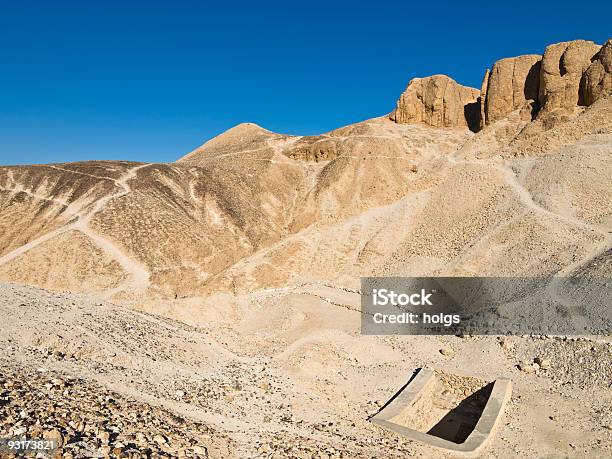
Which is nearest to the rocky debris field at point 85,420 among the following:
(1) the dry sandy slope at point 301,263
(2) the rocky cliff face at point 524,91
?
(1) the dry sandy slope at point 301,263

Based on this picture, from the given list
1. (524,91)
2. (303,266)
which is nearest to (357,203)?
(303,266)

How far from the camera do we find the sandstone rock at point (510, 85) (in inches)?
1542

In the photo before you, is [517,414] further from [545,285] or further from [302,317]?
[302,317]

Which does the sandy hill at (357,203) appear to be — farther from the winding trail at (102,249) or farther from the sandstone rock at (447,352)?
the sandstone rock at (447,352)

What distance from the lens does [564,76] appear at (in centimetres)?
3475

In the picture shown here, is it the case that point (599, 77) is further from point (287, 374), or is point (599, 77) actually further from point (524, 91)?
point (287, 374)

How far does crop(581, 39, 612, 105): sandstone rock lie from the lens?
107ft

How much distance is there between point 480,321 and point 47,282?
2384 centimetres

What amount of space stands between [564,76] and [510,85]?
17.9ft

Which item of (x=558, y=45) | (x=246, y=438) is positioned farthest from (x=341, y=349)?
(x=558, y=45)

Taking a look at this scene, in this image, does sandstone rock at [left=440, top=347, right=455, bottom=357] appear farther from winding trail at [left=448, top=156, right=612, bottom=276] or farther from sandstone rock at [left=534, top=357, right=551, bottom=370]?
winding trail at [left=448, top=156, right=612, bottom=276]

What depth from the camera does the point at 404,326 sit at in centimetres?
2117

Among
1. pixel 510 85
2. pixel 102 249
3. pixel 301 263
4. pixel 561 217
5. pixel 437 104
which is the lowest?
pixel 301 263

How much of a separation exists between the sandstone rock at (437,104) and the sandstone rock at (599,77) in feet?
37.7
